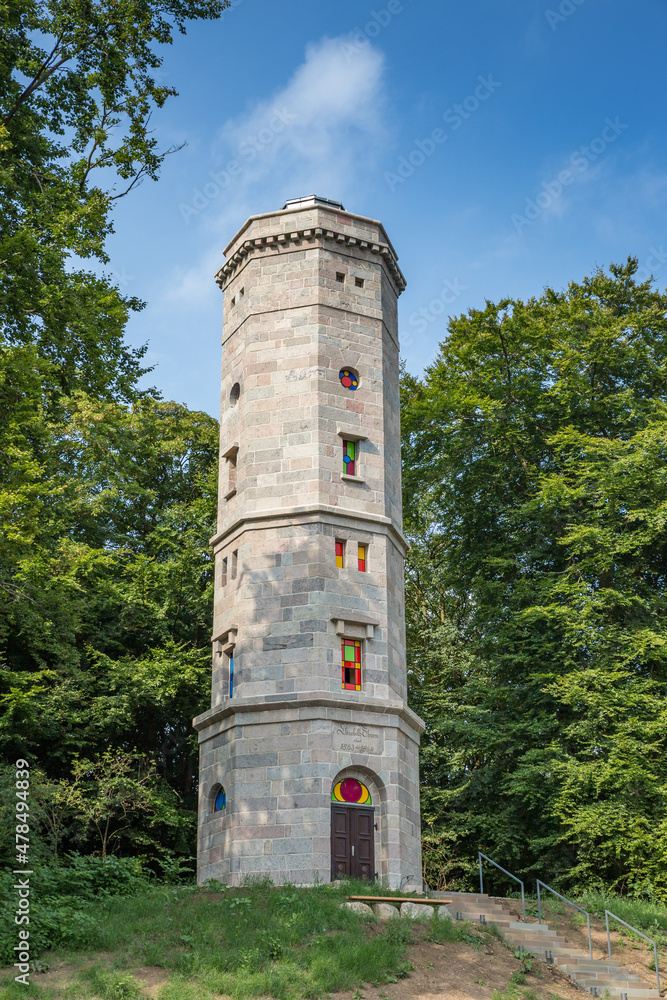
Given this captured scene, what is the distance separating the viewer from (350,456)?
20.8 metres

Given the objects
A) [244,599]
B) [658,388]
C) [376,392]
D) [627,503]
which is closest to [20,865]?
[244,599]

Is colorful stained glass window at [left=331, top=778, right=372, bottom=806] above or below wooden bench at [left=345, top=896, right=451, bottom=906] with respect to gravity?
above

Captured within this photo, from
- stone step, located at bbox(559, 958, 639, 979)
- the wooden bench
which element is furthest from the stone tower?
stone step, located at bbox(559, 958, 639, 979)

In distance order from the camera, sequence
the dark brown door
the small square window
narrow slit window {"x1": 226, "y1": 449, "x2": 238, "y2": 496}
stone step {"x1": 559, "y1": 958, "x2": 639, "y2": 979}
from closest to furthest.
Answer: stone step {"x1": 559, "y1": 958, "x2": 639, "y2": 979}
the dark brown door
the small square window
narrow slit window {"x1": 226, "y1": 449, "x2": 238, "y2": 496}

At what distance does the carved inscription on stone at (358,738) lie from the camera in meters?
18.2

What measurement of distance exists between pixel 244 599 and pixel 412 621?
1401 centimetres

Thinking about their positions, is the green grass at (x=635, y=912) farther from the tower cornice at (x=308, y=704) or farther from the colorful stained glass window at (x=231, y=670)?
the colorful stained glass window at (x=231, y=670)

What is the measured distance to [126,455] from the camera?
90.2ft

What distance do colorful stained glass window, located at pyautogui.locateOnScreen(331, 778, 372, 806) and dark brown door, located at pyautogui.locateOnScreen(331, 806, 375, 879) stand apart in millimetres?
149

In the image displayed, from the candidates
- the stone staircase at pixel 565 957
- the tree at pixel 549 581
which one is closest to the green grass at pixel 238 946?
the stone staircase at pixel 565 957

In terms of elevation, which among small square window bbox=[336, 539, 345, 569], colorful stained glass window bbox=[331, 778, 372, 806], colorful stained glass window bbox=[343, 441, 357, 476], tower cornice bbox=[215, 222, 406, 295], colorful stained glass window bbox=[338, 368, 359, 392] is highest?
tower cornice bbox=[215, 222, 406, 295]

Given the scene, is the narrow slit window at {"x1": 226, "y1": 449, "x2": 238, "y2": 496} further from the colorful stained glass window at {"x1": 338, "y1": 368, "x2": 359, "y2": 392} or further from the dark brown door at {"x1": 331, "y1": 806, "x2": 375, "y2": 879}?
the dark brown door at {"x1": 331, "y1": 806, "x2": 375, "y2": 879}

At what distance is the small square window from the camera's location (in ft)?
64.6

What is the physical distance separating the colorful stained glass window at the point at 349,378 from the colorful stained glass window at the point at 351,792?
8.27 m
